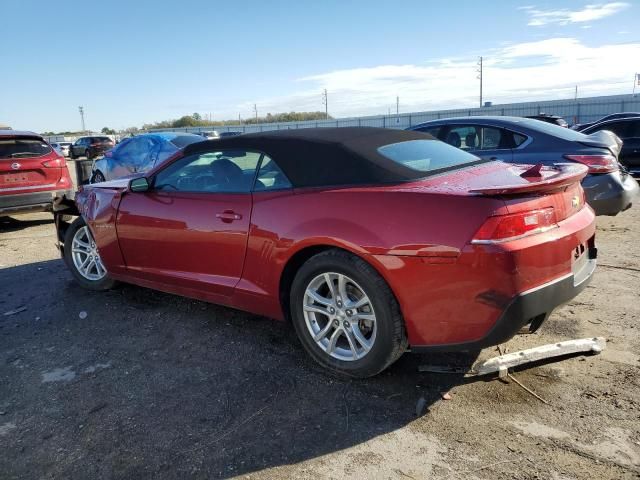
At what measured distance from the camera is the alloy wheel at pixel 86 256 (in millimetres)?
5098

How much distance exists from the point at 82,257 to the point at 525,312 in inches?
172

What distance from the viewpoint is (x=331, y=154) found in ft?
11.0

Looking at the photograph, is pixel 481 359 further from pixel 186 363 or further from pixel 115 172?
pixel 115 172

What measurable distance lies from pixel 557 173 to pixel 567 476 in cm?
177

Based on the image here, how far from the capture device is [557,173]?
323cm

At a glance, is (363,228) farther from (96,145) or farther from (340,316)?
(96,145)

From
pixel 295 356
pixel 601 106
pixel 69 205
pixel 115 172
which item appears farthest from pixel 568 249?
pixel 601 106

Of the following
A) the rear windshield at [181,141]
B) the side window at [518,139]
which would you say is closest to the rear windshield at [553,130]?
the side window at [518,139]

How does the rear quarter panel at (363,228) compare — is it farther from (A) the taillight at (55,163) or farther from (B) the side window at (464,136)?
(A) the taillight at (55,163)

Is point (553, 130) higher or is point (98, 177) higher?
point (553, 130)

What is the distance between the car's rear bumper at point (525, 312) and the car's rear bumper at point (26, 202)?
287 inches

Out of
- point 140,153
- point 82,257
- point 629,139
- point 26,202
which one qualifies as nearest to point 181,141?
point 140,153

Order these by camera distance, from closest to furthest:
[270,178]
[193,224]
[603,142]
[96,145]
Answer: [270,178], [193,224], [603,142], [96,145]

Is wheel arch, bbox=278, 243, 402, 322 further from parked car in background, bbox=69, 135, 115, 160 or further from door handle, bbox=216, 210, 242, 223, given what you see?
parked car in background, bbox=69, 135, 115, 160
